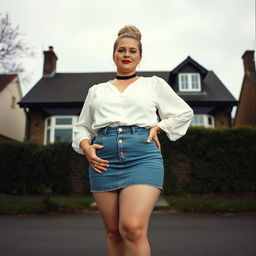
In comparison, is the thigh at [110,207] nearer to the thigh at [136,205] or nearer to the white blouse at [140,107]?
the thigh at [136,205]

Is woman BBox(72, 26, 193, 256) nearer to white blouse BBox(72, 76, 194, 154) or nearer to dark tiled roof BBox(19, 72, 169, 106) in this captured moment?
white blouse BBox(72, 76, 194, 154)

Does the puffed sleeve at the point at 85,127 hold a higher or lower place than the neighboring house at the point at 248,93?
lower

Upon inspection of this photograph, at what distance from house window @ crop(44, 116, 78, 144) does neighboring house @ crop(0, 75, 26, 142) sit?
6077 mm

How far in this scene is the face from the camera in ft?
7.04

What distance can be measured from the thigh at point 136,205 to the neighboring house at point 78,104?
1460cm

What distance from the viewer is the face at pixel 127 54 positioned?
2145mm

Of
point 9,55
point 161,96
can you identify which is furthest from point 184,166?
point 9,55

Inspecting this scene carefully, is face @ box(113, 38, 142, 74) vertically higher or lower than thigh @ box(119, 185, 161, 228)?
higher

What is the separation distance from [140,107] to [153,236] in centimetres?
341

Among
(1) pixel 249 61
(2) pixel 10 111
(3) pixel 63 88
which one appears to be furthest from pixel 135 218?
(2) pixel 10 111

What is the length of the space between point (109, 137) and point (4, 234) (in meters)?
4.02

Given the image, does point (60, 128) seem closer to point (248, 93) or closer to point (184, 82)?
point (184, 82)

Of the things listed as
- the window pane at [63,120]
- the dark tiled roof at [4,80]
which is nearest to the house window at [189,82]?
the window pane at [63,120]

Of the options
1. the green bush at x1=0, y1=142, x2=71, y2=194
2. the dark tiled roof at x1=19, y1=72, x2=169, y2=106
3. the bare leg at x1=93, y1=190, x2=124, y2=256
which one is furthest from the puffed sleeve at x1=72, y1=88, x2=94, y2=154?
the dark tiled roof at x1=19, y1=72, x2=169, y2=106
